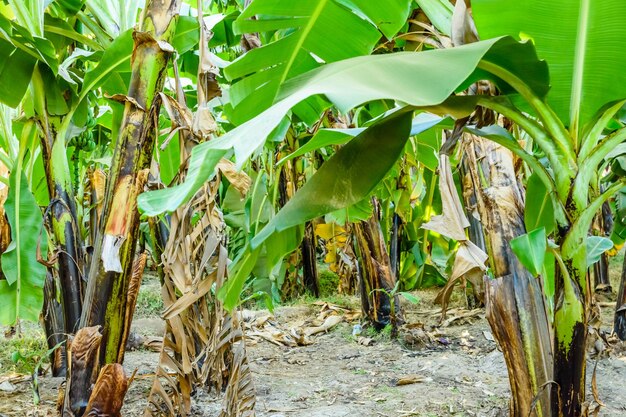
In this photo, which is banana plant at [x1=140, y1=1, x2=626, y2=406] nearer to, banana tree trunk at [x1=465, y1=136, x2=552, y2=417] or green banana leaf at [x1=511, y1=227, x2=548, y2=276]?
green banana leaf at [x1=511, y1=227, x2=548, y2=276]

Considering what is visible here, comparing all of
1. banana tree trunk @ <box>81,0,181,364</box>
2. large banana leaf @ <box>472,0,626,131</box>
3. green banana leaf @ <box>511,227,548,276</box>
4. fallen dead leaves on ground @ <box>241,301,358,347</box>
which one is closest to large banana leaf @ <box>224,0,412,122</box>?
banana tree trunk @ <box>81,0,181,364</box>

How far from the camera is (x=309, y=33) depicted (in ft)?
4.08

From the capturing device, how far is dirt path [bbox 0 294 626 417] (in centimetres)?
161

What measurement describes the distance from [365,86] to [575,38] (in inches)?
17.6

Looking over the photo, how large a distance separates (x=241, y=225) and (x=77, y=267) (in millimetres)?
1360

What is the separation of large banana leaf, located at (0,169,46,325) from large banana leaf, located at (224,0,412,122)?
29.9 inches

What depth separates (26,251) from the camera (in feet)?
5.17

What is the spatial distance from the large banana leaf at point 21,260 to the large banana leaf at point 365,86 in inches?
42.0

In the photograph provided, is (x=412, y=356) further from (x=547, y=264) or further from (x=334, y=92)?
(x=334, y=92)

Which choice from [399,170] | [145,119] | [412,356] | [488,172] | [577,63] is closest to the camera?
[577,63]

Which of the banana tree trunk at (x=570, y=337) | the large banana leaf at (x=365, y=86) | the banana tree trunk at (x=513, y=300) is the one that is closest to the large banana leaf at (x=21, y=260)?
the large banana leaf at (x=365, y=86)

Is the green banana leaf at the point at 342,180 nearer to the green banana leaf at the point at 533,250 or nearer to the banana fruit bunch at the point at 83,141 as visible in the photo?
the green banana leaf at the point at 533,250

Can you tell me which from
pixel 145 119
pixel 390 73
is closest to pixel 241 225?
pixel 145 119

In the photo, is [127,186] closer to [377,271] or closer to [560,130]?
[560,130]
